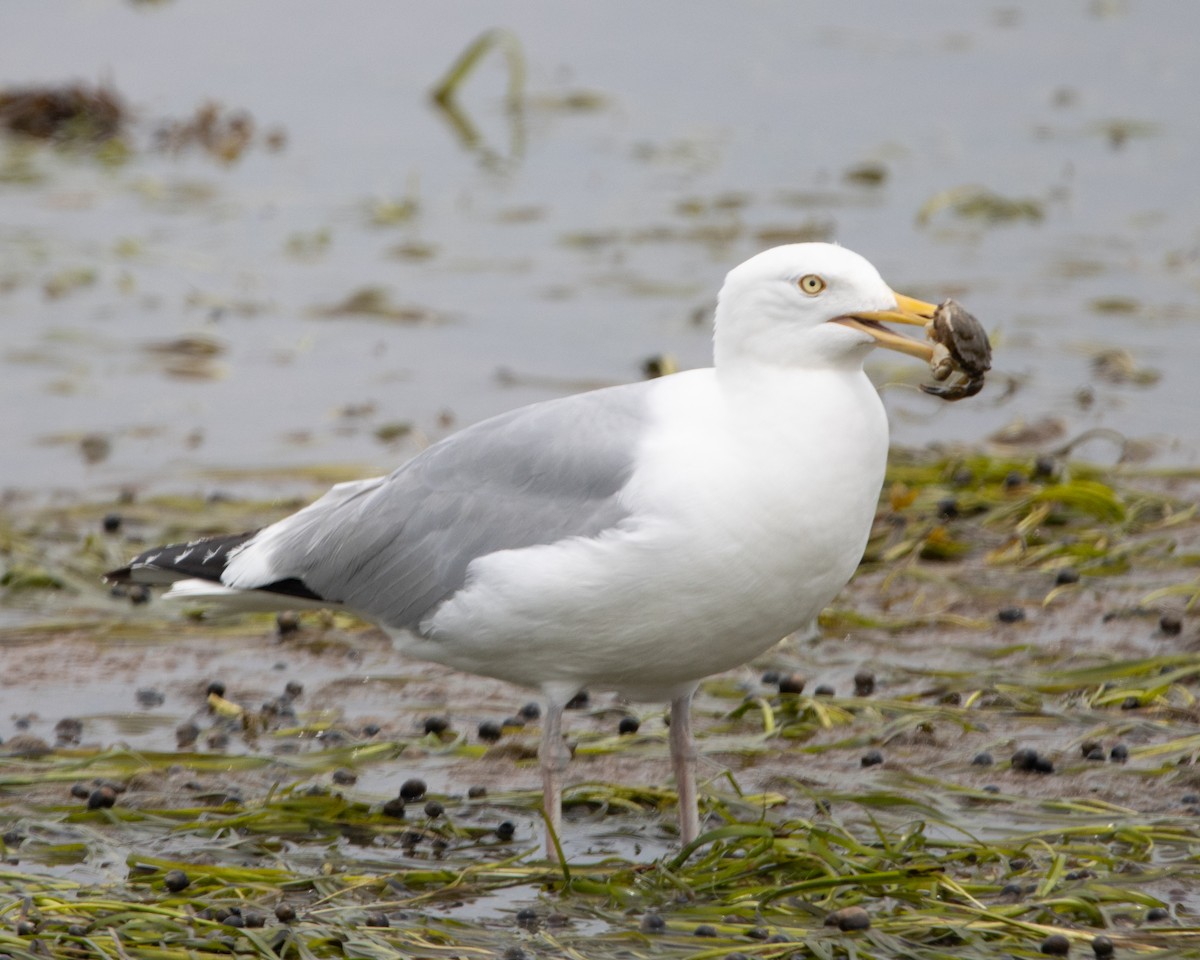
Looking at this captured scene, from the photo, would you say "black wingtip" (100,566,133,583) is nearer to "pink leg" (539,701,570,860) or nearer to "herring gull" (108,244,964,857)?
"herring gull" (108,244,964,857)

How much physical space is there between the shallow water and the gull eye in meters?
5.07

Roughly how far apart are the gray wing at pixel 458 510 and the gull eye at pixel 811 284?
605 mm

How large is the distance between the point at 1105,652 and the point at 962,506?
1.55 m

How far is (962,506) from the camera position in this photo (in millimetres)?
9242

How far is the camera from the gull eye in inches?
223

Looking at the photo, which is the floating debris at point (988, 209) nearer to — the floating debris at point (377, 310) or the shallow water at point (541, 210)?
the shallow water at point (541, 210)

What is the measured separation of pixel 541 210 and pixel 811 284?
31.6ft

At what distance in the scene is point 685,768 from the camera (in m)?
6.29

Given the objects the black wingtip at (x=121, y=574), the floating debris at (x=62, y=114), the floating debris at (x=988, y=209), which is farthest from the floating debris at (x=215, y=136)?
the black wingtip at (x=121, y=574)

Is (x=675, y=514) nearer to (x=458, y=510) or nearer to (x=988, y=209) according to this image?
(x=458, y=510)

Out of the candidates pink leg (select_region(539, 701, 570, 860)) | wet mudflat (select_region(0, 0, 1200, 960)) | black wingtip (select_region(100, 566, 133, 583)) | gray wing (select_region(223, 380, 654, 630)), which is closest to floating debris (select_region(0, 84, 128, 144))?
wet mudflat (select_region(0, 0, 1200, 960))

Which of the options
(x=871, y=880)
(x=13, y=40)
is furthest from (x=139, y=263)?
(x=871, y=880)

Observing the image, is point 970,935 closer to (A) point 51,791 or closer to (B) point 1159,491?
(A) point 51,791

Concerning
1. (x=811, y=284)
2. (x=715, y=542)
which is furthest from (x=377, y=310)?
(x=715, y=542)
